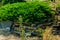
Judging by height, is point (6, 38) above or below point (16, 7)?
below

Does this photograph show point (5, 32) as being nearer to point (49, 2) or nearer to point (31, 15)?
point (31, 15)

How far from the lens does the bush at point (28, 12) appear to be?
7.07 m

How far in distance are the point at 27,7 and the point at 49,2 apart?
46.5 inches

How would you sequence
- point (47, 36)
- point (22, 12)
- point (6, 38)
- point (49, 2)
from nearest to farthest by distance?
point (47, 36) < point (6, 38) < point (22, 12) < point (49, 2)

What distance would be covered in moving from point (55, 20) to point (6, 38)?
1654 millimetres

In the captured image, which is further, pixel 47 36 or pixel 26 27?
pixel 26 27

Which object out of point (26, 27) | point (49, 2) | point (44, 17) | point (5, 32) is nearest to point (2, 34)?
point (5, 32)

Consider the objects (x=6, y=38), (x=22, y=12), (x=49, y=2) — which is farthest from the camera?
(x=49, y=2)

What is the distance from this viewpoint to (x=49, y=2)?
8109 mm

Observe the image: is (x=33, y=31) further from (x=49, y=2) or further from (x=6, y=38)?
(x=49, y=2)

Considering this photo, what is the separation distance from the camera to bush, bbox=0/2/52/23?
278 inches

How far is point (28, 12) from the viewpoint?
279 inches

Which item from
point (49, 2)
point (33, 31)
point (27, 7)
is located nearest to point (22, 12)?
point (27, 7)

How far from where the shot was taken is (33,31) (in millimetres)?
6793
